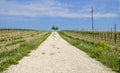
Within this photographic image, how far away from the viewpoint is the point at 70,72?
42.3ft

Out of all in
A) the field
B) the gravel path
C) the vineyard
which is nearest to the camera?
the gravel path

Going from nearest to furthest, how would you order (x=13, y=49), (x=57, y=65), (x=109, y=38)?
1. (x=57, y=65)
2. (x=13, y=49)
3. (x=109, y=38)

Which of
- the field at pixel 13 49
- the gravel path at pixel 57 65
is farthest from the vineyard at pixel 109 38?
the field at pixel 13 49

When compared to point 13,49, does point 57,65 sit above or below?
above

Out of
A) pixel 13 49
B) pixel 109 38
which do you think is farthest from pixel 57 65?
pixel 109 38

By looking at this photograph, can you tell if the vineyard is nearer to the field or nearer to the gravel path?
the gravel path

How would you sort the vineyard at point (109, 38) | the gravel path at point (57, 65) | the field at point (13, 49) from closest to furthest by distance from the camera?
the gravel path at point (57, 65) < the field at point (13, 49) < the vineyard at point (109, 38)

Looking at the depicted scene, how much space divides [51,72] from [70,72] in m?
0.93

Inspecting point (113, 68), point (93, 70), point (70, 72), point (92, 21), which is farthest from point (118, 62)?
point (92, 21)

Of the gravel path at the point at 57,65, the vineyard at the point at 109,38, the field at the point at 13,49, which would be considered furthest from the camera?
the vineyard at the point at 109,38

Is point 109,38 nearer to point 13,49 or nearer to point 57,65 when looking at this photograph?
point 13,49

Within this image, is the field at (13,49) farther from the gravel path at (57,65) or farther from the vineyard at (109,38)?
the vineyard at (109,38)

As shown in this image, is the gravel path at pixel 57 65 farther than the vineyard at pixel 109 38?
No

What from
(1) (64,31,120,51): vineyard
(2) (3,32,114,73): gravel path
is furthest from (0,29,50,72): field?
(1) (64,31,120,51): vineyard
